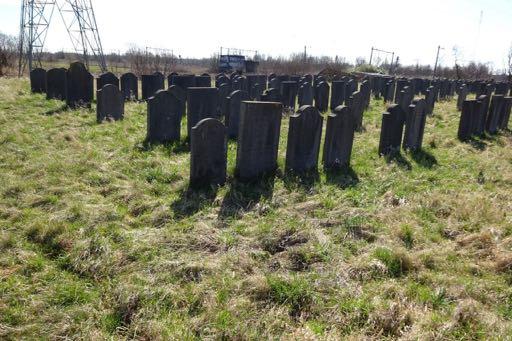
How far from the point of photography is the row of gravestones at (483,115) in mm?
8398

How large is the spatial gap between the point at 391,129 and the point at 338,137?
1422 mm

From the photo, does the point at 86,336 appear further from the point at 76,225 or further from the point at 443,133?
the point at 443,133

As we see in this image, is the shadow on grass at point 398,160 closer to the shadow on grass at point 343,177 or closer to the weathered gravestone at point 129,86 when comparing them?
the shadow on grass at point 343,177

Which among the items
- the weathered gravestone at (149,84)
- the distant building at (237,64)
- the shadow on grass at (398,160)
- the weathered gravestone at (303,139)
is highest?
the distant building at (237,64)

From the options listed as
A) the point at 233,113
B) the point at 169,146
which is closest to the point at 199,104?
the point at 233,113

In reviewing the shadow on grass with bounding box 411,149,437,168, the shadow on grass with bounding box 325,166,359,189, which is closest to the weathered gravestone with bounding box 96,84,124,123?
the shadow on grass with bounding box 325,166,359,189

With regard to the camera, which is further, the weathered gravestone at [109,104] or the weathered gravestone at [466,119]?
the weathered gravestone at [109,104]

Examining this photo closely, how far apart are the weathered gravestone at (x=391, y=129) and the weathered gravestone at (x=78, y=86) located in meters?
8.05

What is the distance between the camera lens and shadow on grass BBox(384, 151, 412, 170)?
20.6ft

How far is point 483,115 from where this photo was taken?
356 inches

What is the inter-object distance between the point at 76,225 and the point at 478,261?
12.6 feet

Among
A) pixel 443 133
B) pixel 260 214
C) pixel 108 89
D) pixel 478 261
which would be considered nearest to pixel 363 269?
pixel 478 261

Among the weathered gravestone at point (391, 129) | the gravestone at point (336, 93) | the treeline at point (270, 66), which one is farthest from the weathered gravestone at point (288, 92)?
the treeline at point (270, 66)

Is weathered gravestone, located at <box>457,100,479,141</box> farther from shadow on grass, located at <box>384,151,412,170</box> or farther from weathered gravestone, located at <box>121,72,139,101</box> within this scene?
weathered gravestone, located at <box>121,72,139,101</box>
